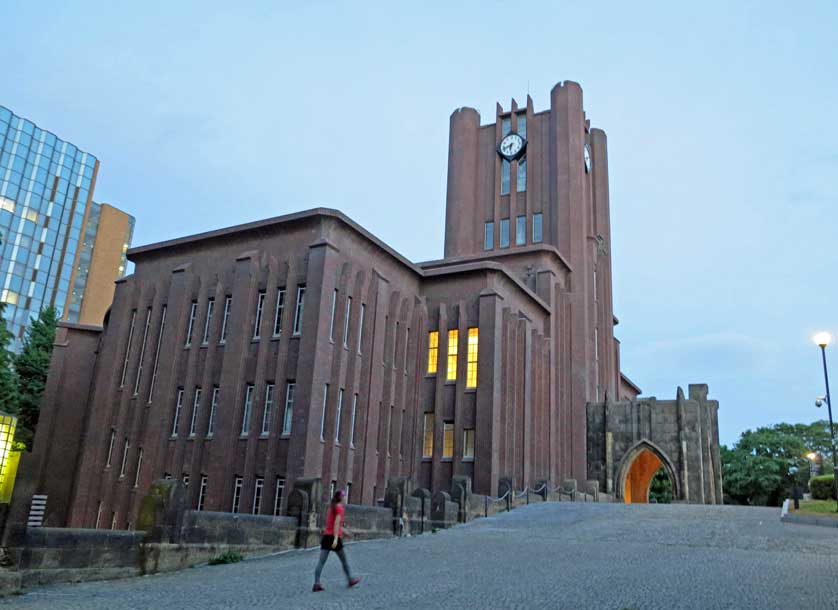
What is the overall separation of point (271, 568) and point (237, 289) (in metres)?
16.3

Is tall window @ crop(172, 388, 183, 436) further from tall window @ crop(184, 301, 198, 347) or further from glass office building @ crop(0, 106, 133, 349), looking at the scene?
glass office building @ crop(0, 106, 133, 349)

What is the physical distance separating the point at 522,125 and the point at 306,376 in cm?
2962

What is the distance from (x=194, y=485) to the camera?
27359 millimetres

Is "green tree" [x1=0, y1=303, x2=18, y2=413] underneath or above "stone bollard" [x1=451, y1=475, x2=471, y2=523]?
above

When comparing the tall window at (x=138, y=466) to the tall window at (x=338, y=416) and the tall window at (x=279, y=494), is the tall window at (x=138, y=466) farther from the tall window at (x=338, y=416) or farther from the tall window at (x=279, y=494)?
the tall window at (x=338, y=416)

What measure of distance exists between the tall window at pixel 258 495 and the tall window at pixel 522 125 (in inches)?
1227

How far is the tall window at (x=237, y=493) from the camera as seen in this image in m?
26.2

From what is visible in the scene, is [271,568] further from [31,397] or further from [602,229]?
[602,229]

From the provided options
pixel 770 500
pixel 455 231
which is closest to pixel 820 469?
pixel 770 500

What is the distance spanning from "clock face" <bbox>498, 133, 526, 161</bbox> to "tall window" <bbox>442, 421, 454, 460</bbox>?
2221 centimetres

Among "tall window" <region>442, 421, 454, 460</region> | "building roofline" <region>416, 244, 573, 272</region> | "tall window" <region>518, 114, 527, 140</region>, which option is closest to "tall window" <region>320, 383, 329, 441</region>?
"tall window" <region>442, 421, 454, 460</region>

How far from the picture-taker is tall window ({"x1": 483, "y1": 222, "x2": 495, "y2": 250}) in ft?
155

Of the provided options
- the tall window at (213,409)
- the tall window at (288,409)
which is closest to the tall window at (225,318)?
the tall window at (213,409)

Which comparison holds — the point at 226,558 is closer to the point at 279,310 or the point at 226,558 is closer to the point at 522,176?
the point at 279,310
